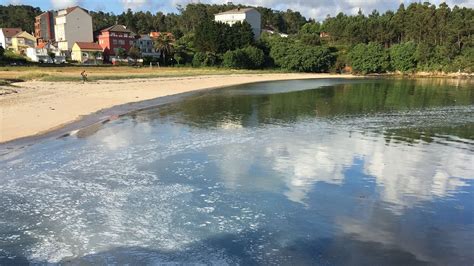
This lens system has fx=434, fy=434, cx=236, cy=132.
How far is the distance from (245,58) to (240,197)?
83178mm

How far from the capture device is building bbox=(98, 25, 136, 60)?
104 metres

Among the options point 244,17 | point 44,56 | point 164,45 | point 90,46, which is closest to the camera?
point 164,45

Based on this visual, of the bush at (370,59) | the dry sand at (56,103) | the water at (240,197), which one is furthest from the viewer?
the bush at (370,59)

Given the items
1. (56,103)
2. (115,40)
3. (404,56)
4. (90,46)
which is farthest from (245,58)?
(56,103)

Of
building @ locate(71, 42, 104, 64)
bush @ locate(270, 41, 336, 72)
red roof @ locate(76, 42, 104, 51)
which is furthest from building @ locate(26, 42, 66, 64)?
bush @ locate(270, 41, 336, 72)

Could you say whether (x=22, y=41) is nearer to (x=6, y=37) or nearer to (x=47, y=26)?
(x=6, y=37)

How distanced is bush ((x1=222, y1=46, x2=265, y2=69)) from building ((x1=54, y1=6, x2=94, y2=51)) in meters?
48.7

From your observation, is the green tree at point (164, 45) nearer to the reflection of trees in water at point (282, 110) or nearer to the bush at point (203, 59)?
the bush at point (203, 59)

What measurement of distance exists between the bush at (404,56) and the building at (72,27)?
7893cm

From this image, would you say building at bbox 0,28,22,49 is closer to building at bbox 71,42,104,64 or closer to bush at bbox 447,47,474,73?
building at bbox 71,42,104,64

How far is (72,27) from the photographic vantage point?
11819cm

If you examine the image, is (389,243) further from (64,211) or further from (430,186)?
(64,211)

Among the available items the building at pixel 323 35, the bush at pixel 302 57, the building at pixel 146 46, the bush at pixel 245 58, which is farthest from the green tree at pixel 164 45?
the building at pixel 323 35

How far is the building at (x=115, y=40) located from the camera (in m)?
104
